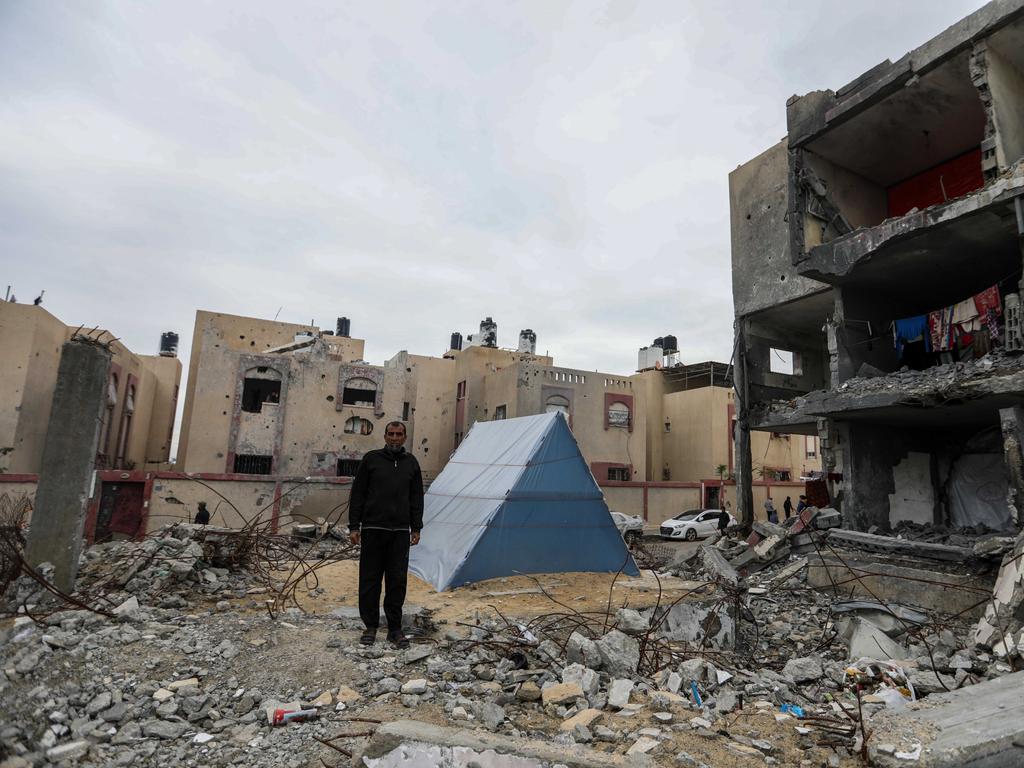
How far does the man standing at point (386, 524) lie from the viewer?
16.1 feet

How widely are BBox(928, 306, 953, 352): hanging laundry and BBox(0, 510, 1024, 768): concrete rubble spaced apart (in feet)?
21.9

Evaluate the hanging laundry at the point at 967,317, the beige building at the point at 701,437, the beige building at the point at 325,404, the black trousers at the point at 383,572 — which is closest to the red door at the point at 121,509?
the beige building at the point at 325,404

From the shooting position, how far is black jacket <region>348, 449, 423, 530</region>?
16.9 ft

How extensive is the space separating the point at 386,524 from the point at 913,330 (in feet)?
39.7

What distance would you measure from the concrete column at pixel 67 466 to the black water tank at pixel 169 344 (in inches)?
1553

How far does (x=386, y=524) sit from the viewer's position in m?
5.11

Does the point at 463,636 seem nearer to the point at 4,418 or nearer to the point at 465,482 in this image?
the point at 465,482

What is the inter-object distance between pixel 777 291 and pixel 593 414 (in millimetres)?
15611

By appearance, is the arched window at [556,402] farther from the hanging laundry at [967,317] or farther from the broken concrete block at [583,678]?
the broken concrete block at [583,678]

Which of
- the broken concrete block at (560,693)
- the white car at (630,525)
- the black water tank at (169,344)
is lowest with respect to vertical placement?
the white car at (630,525)

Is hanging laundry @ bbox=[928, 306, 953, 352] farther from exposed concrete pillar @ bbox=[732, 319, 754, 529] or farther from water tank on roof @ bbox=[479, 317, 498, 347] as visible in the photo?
water tank on roof @ bbox=[479, 317, 498, 347]

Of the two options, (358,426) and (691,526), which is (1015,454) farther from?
(358,426)

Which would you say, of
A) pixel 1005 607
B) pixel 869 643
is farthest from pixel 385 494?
pixel 1005 607

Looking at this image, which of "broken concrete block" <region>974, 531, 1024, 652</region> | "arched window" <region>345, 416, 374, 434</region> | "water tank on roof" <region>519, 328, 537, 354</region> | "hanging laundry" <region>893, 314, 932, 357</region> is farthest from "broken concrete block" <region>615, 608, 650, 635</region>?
"water tank on roof" <region>519, 328, 537, 354</region>
